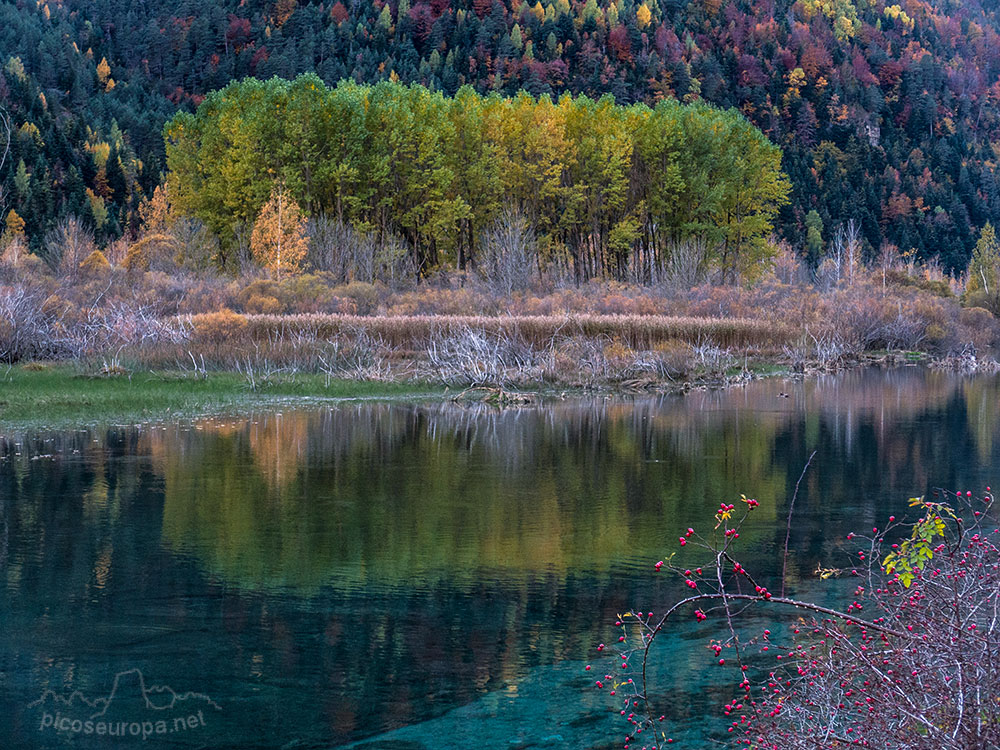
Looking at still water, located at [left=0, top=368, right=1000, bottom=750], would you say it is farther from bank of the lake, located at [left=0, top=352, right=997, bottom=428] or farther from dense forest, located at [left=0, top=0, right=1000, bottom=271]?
dense forest, located at [left=0, top=0, right=1000, bottom=271]

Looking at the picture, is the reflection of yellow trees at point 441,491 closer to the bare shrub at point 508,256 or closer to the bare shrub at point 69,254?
the bare shrub at point 508,256

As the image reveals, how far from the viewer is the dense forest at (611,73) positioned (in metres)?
132

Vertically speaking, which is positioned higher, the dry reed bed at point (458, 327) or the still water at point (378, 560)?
the dry reed bed at point (458, 327)

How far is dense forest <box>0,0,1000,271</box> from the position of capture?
132125 mm

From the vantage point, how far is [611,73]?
13788 centimetres

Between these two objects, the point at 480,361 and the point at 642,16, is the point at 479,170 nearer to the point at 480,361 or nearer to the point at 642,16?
the point at 480,361

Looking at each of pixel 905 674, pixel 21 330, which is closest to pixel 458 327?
pixel 21 330

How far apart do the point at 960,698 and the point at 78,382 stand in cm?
2451

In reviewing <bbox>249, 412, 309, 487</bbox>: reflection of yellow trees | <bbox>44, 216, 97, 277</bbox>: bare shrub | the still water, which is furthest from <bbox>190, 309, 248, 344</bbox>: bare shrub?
<bbox>44, 216, 97, 277</bbox>: bare shrub

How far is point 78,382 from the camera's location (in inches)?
1044

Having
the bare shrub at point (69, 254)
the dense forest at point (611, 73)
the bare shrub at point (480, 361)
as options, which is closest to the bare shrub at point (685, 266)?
the bare shrub at point (480, 361)

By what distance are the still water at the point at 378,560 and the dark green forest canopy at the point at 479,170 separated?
36.0 m
